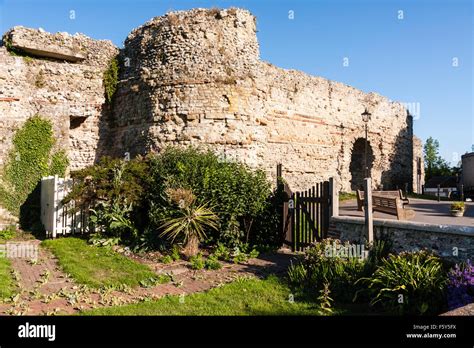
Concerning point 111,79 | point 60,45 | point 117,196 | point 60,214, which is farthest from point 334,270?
point 60,45

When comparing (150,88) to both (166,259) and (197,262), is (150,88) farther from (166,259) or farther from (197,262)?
(197,262)

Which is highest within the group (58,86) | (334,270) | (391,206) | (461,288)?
(58,86)

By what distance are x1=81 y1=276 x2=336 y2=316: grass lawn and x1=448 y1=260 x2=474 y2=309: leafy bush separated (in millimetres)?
1995

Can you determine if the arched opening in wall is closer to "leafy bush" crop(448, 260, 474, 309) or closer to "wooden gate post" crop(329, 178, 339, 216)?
"wooden gate post" crop(329, 178, 339, 216)

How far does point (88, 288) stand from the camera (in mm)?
6957

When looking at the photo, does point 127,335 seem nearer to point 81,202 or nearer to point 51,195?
point 81,202

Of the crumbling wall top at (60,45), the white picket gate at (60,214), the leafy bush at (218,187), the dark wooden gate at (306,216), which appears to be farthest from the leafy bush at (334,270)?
the crumbling wall top at (60,45)

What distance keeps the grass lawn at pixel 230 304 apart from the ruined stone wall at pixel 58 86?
9109 millimetres

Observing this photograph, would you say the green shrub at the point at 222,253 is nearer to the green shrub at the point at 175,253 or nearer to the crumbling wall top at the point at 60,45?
the green shrub at the point at 175,253

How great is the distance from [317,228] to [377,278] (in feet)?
10.1

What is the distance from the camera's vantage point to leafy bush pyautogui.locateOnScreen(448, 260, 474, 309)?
18.2 feet

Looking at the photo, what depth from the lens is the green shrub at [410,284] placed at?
19.2ft

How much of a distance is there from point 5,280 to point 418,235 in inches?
310

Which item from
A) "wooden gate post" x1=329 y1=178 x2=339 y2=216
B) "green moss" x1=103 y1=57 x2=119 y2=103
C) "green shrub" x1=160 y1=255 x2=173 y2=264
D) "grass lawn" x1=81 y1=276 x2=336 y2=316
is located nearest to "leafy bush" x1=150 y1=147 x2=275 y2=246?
"green shrub" x1=160 y1=255 x2=173 y2=264
